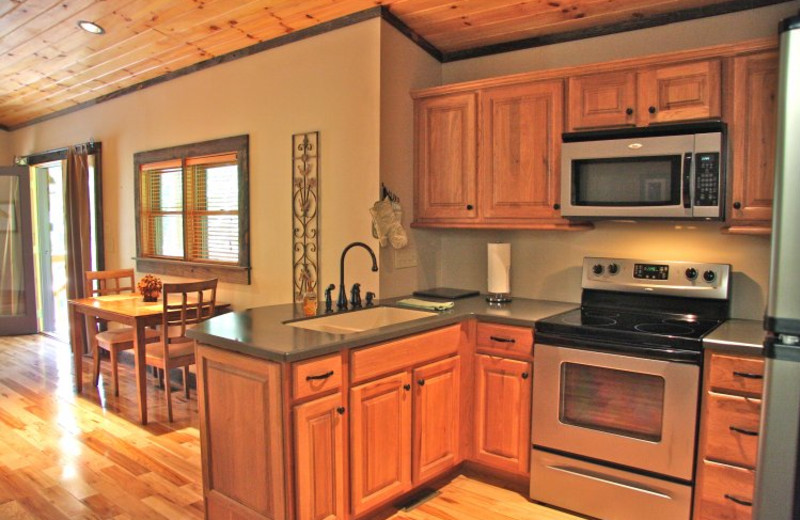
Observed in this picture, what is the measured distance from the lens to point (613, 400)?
96.7 inches

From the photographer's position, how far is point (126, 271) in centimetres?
491

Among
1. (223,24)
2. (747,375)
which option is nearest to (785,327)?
(747,375)

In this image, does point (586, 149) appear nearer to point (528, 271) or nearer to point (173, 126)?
point (528, 271)

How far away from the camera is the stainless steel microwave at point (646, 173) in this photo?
2.46m

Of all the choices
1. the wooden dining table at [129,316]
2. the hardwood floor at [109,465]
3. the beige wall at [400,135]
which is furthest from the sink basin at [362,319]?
the wooden dining table at [129,316]

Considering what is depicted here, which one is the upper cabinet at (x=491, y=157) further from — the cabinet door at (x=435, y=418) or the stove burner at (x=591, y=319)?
the cabinet door at (x=435, y=418)

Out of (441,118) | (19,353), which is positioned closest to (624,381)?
(441,118)

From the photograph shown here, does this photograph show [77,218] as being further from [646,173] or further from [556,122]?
[646,173]

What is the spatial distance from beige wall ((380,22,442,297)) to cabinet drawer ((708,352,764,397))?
5.60 feet

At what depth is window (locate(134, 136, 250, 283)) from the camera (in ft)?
13.3

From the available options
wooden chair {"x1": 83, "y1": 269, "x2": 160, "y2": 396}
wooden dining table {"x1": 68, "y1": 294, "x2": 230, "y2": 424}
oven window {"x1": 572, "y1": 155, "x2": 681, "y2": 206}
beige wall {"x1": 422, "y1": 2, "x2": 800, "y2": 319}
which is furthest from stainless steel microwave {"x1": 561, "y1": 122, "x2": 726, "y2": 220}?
wooden chair {"x1": 83, "y1": 269, "x2": 160, "y2": 396}

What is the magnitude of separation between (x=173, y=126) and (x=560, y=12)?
317cm

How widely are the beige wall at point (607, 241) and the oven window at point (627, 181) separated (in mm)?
281

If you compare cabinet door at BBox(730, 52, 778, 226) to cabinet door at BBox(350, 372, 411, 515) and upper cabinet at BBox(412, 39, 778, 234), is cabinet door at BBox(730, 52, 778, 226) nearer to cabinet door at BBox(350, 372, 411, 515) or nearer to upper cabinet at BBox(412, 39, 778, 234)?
upper cabinet at BBox(412, 39, 778, 234)
